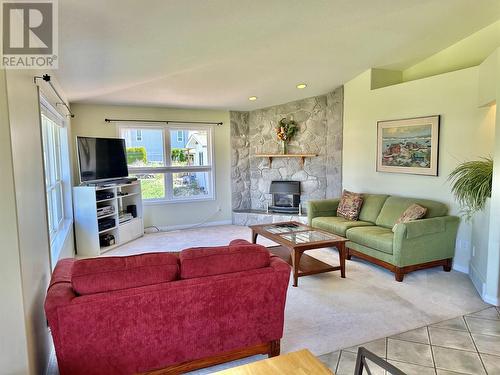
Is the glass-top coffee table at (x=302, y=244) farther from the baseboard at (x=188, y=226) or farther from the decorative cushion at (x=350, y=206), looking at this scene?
the baseboard at (x=188, y=226)

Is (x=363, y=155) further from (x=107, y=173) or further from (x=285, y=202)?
(x=107, y=173)

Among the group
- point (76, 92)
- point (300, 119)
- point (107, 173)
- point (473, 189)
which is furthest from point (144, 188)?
point (473, 189)

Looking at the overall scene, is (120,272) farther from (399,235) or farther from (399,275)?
(399,275)

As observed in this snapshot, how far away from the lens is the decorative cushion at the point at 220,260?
2.03 metres

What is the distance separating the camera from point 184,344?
2.03 m

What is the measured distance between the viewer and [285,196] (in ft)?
22.1

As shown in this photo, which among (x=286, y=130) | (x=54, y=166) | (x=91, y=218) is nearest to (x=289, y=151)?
(x=286, y=130)

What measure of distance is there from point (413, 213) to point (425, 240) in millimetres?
373

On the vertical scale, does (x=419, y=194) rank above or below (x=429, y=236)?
above

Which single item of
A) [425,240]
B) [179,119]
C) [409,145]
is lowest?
[425,240]

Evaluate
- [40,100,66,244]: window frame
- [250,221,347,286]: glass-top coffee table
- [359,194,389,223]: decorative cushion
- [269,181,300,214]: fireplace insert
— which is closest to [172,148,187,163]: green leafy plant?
[269,181,300,214]: fireplace insert

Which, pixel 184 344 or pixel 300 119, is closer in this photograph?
pixel 184 344

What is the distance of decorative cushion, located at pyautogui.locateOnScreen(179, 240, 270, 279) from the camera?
6.66 ft

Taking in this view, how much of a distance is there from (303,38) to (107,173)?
11.9 feet
